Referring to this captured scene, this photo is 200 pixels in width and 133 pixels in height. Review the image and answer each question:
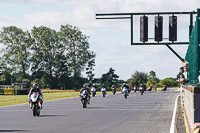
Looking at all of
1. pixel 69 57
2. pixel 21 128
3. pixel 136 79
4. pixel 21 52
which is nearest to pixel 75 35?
pixel 69 57

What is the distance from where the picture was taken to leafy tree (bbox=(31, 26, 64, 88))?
110312mm

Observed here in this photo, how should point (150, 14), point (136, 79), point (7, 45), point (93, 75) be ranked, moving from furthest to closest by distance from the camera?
point (136, 79) < point (93, 75) < point (7, 45) < point (150, 14)

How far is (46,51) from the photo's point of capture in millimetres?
110625

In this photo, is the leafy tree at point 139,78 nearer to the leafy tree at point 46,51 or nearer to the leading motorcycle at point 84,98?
the leafy tree at point 46,51

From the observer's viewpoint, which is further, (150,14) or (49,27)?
A: (49,27)

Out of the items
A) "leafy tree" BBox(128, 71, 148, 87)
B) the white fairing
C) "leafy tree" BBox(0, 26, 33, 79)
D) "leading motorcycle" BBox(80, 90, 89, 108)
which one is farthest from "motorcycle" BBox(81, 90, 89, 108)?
"leafy tree" BBox(128, 71, 148, 87)

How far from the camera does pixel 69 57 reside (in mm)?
112562

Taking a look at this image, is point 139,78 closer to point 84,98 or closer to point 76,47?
point 76,47

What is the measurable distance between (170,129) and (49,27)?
99.4 m

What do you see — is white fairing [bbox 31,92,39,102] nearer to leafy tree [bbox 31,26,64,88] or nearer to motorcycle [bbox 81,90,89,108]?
motorcycle [bbox 81,90,89,108]

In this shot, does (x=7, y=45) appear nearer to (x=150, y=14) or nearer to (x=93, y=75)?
(x=93, y=75)

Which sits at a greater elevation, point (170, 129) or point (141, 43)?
point (141, 43)

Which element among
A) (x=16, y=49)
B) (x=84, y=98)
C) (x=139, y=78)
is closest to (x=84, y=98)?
(x=84, y=98)

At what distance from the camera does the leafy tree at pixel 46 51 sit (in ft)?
362
